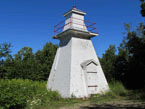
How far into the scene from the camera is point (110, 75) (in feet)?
62.9

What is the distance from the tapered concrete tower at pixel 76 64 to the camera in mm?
10625

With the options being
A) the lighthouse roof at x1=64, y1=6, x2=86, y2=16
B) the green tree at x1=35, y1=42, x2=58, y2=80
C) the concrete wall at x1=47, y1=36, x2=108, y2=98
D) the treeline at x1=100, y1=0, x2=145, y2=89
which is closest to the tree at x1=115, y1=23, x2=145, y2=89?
the treeline at x1=100, y1=0, x2=145, y2=89

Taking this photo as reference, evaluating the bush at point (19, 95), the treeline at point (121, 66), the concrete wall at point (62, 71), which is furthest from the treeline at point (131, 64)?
the bush at point (19, 95)

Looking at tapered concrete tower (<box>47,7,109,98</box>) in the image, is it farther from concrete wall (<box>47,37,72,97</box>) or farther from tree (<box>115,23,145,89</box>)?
tree (<box>115,23,145,89</box>)

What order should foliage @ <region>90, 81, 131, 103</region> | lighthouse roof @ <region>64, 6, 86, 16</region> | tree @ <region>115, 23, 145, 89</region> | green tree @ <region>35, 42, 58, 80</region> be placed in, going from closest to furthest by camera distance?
foliage @ <region>90, 81, 131, 103</region> → lighthouse roof @ <region>64, 6, 86, 16</region> → tree @ <region>115, 23, 145, 89</region> → green tree @ <region>35, 42, 58, 80</region>

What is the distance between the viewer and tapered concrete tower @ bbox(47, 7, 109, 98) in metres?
10.6

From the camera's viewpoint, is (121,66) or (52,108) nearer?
(52,108)

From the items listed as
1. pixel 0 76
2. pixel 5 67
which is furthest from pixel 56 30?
pixel 0 76

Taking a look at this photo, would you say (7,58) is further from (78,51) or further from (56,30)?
(78,51)

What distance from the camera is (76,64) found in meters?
11.2

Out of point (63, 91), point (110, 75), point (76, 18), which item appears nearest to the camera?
point (63, 91)

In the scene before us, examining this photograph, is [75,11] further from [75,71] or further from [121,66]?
[121,66]

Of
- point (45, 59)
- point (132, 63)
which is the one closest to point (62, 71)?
point (132, 63)

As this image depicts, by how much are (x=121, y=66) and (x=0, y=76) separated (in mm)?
16522
